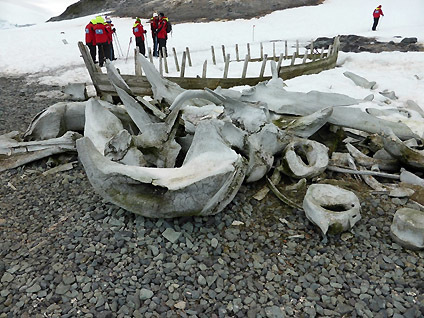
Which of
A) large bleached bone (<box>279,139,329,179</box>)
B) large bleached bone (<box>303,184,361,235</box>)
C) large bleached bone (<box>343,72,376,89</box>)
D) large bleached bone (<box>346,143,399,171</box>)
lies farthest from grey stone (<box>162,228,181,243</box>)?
large bleached bone (<box>343,72,376,89</box>)

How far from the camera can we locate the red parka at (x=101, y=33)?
41.9 feet

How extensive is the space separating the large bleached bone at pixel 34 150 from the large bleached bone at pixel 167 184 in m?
2.27

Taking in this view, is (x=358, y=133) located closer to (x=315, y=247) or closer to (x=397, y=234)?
(x=397, y=234)

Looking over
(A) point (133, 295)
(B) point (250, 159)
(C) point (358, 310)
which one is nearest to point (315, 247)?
(C) point (358, 310)

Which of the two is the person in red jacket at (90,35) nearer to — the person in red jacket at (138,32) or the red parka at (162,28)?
the person in red jacket at (138,32)

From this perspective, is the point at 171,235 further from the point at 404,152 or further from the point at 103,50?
the point at 103,50

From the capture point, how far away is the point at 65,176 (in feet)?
17.9

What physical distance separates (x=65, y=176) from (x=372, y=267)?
4456 mm

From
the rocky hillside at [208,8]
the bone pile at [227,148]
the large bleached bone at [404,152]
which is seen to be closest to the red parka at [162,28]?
the bone pile at [227,148]

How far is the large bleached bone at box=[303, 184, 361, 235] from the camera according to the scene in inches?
155

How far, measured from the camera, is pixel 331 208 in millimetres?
4250

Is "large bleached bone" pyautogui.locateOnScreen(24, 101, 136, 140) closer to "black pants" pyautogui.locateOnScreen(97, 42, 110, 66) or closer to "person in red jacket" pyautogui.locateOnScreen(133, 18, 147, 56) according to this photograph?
"black pants" pyautogui.locateOnScreen(97, 42, 110, 66)

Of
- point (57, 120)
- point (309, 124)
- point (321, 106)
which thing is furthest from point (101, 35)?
point (309, 124)

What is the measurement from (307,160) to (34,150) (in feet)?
14.9
